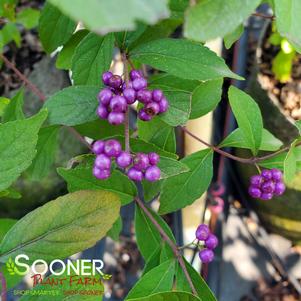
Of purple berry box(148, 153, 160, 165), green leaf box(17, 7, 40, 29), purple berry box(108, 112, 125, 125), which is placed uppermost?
purple berry box(108, 112, 125, 125)

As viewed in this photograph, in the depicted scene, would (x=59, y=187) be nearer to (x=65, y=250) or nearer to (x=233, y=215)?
(x=233, y=215)

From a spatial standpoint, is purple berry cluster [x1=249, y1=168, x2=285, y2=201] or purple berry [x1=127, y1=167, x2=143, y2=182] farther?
purple berry cluster [x1=249, y1=168, x2=285, y2=201]

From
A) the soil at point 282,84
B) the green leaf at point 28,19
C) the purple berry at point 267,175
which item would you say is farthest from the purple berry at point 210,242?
the green leaf at point 28,19

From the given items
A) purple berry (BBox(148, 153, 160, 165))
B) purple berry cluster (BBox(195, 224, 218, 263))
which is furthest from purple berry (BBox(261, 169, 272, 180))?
purple berry (BBox(148, 153, 160, 165))

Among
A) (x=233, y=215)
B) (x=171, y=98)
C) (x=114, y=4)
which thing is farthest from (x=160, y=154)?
(x=233, y=215)

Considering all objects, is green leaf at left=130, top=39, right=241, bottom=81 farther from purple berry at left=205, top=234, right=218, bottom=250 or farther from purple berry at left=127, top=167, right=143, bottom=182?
purple berry at left=205, top=234, right=218, bottom=250

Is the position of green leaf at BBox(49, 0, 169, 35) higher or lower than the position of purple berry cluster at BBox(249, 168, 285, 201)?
higher

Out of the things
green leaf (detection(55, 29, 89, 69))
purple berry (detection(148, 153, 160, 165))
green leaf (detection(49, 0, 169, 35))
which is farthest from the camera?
green leaf (detection(55, 29, 89, 69))
